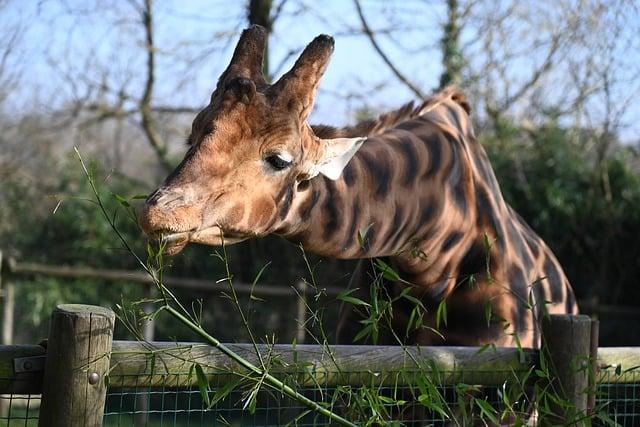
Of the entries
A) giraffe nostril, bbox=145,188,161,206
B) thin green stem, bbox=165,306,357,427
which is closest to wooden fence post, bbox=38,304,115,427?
thin green stem, bbox=165,306,357,427

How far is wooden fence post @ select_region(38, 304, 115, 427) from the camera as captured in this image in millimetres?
2525

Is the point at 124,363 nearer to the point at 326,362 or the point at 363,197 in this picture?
the point at 326,362

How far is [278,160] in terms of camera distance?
3119 mm

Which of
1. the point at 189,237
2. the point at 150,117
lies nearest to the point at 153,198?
the point at 189,237

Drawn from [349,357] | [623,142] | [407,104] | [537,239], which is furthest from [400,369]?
[623,142]

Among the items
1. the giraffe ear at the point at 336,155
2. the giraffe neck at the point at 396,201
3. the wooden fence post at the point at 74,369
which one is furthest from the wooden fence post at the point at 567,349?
the wooden fence post at the point at 74,369

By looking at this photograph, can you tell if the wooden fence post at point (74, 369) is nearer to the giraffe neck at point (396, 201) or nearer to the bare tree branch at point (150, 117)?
the giraffe neck at point (396, 201)

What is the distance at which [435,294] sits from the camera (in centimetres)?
403

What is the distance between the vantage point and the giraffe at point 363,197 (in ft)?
9.65

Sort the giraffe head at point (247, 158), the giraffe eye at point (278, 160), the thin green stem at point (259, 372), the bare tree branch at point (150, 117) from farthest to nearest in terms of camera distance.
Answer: the bare tree branch at point (150, 117), the giraffe eye at point (278, 160), the giraffe head at point (247, 158), the thin green stem at point (259, 372)

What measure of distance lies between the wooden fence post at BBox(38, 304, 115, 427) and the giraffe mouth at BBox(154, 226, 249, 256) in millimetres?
290

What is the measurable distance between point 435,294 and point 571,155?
6606mm

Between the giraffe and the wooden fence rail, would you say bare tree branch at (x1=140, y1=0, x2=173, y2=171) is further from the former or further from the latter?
the wooden fence rail

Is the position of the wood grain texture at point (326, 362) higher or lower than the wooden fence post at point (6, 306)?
lower
